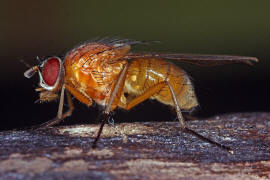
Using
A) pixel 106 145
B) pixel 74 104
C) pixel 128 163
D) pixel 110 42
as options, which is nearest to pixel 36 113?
pixel 74 104

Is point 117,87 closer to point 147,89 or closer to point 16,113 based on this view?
point 147,89

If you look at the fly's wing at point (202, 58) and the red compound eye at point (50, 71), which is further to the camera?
the red compound eye at point (50, 71)

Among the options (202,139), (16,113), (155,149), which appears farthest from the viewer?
(16,113)

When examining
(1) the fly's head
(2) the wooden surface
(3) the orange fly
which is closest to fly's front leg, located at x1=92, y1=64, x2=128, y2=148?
(3) the orange fly

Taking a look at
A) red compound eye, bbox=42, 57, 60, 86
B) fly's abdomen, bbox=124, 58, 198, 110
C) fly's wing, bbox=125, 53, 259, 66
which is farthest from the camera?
fly's abdomen, bbox=124, 58, 198, 110

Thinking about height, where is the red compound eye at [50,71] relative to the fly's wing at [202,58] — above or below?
below

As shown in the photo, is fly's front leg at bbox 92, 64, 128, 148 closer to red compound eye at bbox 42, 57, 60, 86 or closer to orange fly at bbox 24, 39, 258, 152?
orange fly at bbox 24, 39, 258, 152

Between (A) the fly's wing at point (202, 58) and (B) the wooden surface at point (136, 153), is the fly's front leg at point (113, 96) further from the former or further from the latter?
(A) the fly's wing at point (202, 58)

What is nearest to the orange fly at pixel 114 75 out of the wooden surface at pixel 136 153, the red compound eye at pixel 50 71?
the red compound eye at pixel 50 71

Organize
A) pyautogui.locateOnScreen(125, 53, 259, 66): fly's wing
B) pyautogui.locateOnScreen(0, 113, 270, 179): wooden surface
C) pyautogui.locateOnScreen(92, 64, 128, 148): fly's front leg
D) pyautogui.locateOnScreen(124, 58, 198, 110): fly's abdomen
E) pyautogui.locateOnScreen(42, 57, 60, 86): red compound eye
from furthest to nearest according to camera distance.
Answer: pyautogui.locateOnScreen(124, 58, 198, 110): fly's abdomen → pyautogui.locateOnScreen(42, 57, 60, 86): red compound eye → pyautogui.locateOnScreen(125, 53, 259, 66): fly's wing → pyautogui.locateOnScreen(92, 64, 128, 148): fly's front leg → pyautogui.locateOnScreen(0, 113, 270, 179): wooden surface
